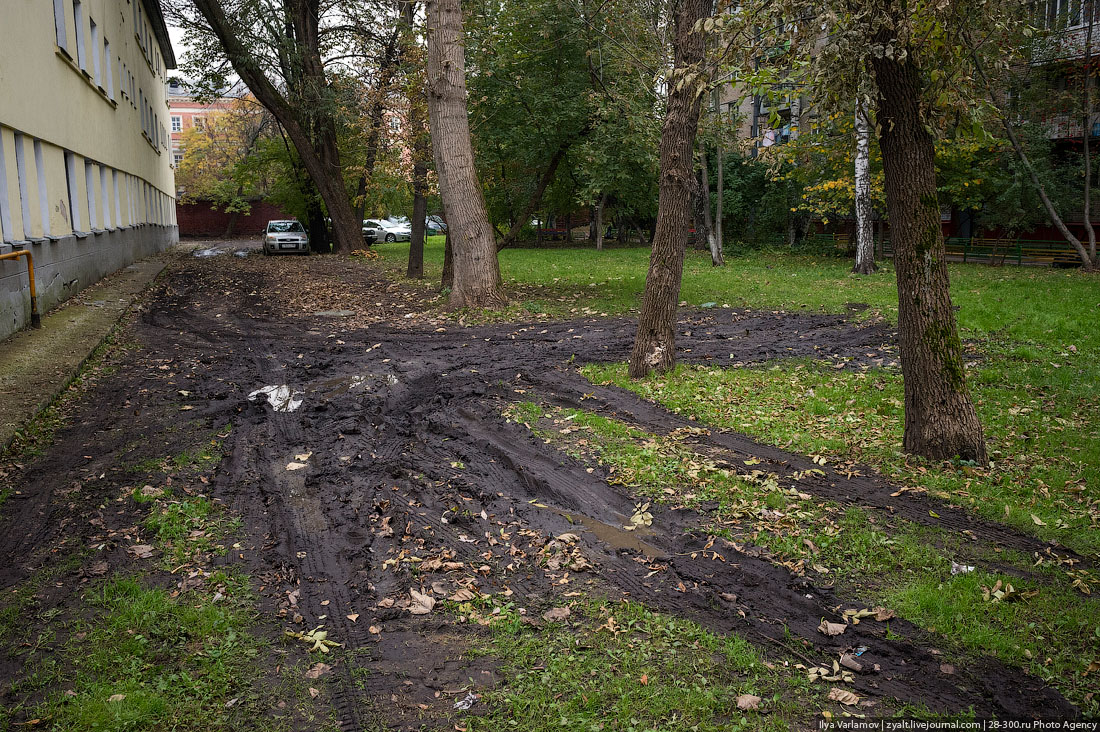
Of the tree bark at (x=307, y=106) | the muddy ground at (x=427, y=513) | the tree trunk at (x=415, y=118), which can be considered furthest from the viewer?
the tree bark at (x=307, y=106)

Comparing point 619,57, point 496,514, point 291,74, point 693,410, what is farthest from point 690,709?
point 291,74

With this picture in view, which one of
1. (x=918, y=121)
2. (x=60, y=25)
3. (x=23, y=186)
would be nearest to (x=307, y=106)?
(x=60, y=25)

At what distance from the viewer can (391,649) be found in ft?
12.9

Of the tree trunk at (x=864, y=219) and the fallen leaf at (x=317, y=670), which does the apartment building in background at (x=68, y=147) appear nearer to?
the fallen leaf at (x=317, y=670)

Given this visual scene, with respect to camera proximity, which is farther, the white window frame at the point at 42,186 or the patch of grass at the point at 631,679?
A: the white window frame at the point at 42,186

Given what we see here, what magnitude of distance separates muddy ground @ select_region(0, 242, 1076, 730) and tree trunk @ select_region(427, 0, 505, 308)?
3.79m

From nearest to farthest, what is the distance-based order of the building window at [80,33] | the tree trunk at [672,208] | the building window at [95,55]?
the tree trunk at [672,208]
the building window at [80,33]
the building window at [95,55]

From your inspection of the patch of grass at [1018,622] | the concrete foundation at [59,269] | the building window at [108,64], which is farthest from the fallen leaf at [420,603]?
the building window at [108,64]

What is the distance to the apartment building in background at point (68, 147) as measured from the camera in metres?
11.6

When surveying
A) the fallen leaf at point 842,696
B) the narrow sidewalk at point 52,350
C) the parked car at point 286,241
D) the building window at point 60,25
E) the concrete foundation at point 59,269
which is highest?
the building window at point 60,25

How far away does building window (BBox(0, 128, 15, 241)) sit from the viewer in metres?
11.3

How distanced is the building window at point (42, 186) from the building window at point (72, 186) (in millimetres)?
2072

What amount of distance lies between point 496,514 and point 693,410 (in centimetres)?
300

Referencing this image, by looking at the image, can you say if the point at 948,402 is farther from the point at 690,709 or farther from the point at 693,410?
the point at 690,709
